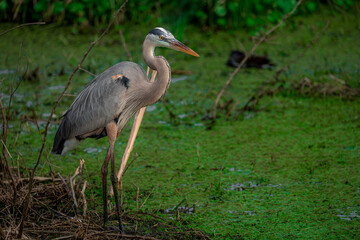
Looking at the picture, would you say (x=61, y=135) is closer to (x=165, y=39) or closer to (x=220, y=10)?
(x=165, y=39)

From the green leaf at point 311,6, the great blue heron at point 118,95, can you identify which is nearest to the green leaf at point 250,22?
the green leaf at point 311,6

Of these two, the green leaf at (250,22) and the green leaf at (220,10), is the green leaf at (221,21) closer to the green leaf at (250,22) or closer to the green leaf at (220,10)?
the green leaf at (220,10)

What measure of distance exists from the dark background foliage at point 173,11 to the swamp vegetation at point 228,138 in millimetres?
211

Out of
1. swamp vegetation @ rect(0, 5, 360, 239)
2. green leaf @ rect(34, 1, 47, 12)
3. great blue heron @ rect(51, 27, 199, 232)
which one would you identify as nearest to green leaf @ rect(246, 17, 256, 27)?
swamp vegetation @ rect(0, 5, 360, 239)

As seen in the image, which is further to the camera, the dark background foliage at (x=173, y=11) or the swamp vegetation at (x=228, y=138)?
the dark background foliage at (x=173, y=11)

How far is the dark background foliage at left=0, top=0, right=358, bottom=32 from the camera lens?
6500 mm

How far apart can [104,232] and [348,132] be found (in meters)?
2.42

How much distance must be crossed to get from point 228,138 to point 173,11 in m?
3.21

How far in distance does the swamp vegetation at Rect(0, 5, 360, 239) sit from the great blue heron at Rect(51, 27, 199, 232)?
28 centimetres

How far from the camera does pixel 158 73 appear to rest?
8.88 ft

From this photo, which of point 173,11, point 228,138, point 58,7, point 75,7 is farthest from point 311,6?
point 228,138

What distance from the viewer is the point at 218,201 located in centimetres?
308

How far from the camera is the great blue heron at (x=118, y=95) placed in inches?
108

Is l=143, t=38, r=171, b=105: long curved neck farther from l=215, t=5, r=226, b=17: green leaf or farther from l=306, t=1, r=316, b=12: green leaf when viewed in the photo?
l=306, t=1, r=316, b=12: green leaf
